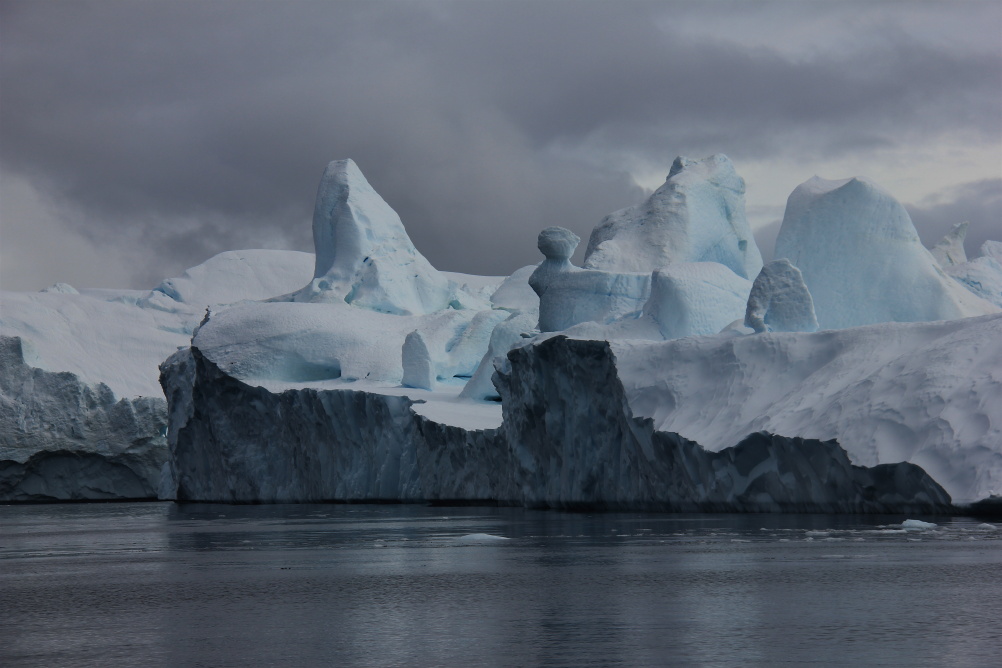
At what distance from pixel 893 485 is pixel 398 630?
28.0 ft

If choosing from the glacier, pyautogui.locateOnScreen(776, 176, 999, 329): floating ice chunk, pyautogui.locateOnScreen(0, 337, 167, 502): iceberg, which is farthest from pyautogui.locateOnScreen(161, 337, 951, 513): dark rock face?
pyautogui.locateOnScreen(776, 176, 999, 329): floating ice chunk

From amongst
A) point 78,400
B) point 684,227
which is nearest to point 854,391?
point 684,227

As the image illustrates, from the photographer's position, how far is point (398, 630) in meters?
6.17

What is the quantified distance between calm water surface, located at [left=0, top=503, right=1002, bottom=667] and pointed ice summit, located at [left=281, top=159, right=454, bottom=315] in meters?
20.7

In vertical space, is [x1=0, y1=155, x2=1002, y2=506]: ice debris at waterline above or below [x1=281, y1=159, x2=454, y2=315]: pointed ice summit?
below

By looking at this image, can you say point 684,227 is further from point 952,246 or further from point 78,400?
point 78,400

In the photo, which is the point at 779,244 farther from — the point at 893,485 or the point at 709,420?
the point at 893,485

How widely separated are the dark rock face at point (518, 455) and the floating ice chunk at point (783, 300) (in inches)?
97.9

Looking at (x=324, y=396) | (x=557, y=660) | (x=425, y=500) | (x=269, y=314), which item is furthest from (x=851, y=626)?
(x=269, y=314)

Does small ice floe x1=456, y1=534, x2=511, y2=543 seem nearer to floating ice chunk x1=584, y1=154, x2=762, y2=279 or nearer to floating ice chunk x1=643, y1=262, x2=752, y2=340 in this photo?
floating ice chunk x1=643, y1=262, x2=752, y2=340

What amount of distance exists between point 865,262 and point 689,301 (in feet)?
10.6

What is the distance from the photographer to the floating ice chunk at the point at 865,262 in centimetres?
2144

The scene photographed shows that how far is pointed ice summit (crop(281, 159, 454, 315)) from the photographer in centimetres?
3391

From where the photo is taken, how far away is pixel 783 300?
62.0 feet
